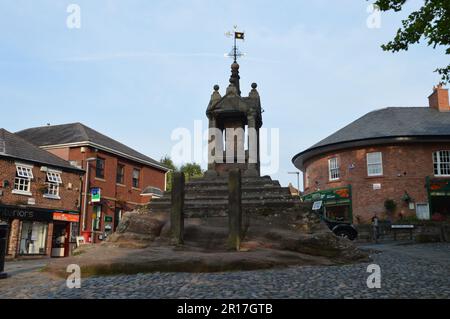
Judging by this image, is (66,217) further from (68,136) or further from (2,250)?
(2,250)

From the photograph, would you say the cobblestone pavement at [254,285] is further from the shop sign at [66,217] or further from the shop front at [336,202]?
the shop front at [336,202]

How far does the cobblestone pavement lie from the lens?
21.4 feet

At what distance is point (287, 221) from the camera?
13219 millimetres

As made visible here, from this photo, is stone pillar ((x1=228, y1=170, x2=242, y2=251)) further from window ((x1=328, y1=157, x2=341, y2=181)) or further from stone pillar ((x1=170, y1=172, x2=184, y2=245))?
window ((x1=328, y1=157, x2=341, y2=181))

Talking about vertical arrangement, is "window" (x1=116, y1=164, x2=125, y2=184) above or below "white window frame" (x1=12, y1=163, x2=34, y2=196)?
above

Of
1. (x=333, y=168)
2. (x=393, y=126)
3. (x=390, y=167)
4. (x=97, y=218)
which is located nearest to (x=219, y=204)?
(x=97, y=218)

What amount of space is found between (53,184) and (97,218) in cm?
428

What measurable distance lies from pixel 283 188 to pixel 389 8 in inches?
266

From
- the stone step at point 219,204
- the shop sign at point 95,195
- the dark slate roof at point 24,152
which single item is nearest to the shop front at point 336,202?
the shop sign at point 95,195

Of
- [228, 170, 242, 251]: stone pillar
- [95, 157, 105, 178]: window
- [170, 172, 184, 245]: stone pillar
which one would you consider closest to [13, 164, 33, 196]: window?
[95, 157, 105, 178]: window

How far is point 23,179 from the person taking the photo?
2405cm

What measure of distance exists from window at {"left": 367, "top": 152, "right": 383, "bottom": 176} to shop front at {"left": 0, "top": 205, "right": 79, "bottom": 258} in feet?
66.9
